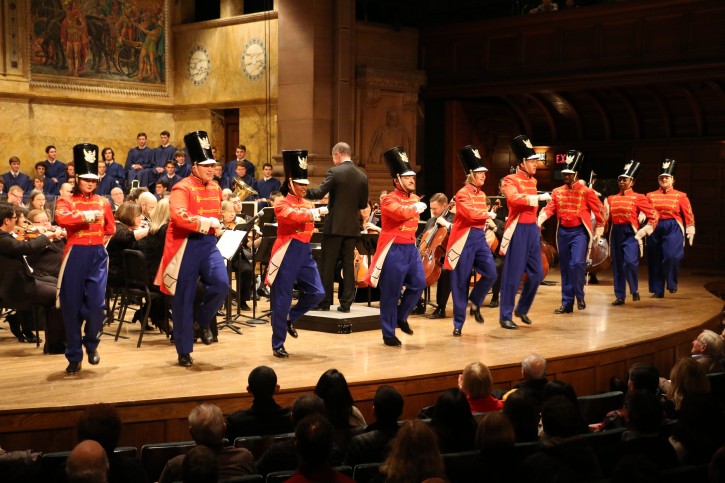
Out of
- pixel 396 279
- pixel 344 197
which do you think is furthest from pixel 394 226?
pixel 344 197

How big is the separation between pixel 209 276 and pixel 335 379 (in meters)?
2.44

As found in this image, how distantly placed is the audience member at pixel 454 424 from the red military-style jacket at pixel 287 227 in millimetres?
3159

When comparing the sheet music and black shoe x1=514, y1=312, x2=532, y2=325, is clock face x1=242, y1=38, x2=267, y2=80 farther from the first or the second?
black shoe x1=514, y1=312, x2=532, y2=325

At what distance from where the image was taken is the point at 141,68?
58.9 ft

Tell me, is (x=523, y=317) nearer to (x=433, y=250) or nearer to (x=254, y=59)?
(x=433, y=250)

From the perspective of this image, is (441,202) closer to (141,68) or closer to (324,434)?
(324,434)

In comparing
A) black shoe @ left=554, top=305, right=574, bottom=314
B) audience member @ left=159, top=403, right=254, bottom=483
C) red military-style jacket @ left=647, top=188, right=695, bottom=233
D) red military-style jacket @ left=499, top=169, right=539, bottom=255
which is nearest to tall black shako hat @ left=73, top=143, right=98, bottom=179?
audience member @ left=159, top=403, right=254, bottom=483

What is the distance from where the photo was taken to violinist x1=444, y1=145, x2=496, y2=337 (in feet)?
28.5

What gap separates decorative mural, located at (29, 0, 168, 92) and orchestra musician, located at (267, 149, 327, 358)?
1035 centimetres

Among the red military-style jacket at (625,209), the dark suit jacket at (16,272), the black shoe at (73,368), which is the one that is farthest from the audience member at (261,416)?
the red military-style jacket at (625,209)

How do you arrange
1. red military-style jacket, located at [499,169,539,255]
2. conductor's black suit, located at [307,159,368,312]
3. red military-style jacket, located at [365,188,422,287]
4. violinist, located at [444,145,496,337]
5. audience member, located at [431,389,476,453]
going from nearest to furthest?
1. audience member, located at [431,389,476,453]
2. red military-style jacket, located at [365,188,422,287]
3. violinist, located at [444,145,496,337]
4. red military-style jacket, located at [499,169,539,255]
5. conductor's black suit, located at [307,159,368,312]

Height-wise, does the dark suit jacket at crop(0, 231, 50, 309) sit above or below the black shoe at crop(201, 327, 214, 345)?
above

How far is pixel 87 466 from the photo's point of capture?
362 centimetres

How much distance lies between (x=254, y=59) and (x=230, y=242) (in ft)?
29.1
